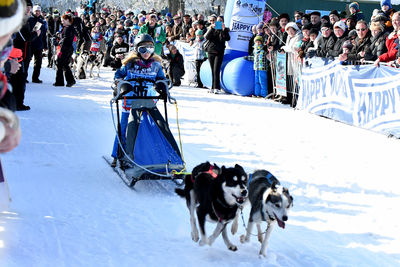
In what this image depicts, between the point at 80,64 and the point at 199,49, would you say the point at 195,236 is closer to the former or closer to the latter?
the point at 199,49

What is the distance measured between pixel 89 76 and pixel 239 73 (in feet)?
19.9

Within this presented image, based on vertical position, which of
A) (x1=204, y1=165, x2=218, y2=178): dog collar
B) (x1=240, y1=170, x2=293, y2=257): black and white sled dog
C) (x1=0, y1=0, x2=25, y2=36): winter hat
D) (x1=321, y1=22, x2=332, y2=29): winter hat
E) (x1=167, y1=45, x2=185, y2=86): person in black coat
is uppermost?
(x1=321, y1=22, x2=332, y2=29): winter hat

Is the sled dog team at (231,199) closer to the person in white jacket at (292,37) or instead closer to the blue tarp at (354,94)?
the blue tarp at (354,94)

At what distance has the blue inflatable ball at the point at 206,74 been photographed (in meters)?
14.5

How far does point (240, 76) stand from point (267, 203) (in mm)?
9775

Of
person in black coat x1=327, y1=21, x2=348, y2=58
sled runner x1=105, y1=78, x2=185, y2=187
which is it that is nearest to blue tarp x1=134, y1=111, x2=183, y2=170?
sled runner x1=105, y1=78, x2=185, y2=187

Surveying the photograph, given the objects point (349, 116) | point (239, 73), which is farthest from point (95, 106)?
point (349, 116)

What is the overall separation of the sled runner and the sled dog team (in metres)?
1.29

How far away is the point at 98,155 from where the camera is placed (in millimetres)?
6598

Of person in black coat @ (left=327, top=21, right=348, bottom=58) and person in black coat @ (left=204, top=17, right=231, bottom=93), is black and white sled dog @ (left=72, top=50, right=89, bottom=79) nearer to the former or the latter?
person in black coat @ (left=204, top=17, right=231, bottom=93)

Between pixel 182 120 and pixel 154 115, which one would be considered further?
pixel 182 120

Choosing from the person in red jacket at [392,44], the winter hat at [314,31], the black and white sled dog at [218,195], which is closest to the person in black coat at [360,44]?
the person in red jacket at [392,44]

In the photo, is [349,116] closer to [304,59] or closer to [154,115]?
[304,59]

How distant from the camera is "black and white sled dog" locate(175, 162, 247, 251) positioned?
3.48 metres
